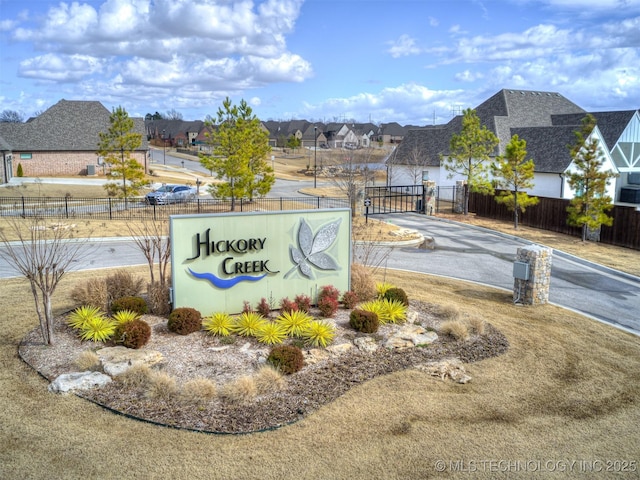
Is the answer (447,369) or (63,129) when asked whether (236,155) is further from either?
(63,129)

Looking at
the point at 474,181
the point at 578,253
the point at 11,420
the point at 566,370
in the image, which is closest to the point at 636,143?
the point at 474,181

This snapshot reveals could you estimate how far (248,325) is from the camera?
13.0 metres

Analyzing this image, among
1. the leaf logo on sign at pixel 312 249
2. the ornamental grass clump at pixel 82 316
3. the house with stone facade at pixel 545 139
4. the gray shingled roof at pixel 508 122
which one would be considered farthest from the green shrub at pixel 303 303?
the gray shingled roof at pixel 508 122

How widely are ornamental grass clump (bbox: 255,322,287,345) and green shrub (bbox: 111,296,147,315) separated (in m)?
3.23

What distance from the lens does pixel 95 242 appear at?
26.4m

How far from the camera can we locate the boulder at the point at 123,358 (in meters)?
10.9

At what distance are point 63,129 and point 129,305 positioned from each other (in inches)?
2054

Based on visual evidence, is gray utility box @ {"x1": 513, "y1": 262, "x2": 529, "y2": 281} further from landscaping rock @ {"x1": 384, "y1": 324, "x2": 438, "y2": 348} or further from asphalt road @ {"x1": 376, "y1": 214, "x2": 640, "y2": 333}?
landscaping rock @ {"x1": 384, "y1": 324, "x2": 438, "y2": 348}

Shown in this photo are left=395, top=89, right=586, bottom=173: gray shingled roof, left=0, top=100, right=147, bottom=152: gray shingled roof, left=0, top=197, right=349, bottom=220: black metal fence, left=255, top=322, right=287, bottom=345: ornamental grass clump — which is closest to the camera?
left=255, top=322, right=287, bottom=345: ornamental grass clump

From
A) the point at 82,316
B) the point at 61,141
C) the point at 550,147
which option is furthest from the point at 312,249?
the point at 61,141

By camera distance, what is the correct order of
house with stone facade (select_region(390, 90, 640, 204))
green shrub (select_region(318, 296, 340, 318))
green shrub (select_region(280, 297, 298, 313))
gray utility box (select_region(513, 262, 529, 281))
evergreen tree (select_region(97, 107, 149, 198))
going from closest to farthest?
green shrub (select_region(280, 297, 298, 313)) < green shrub (select_region(318, 296, 340, 318)) < gray utility box (select_region(513, 262, 529, 281)) < evergreen tree (select_region(97, 107, 149, 198)) < house with stone facade (select_region(390, 90, 640, 204))

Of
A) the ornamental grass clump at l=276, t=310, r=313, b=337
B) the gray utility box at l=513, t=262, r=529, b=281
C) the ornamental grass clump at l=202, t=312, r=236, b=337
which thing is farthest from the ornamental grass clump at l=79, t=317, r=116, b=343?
the gray utility box at l=513, t=262, r=529, b=281

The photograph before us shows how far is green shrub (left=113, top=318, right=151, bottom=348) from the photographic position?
11.9 metres

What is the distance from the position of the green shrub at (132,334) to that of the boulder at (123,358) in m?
0.16
